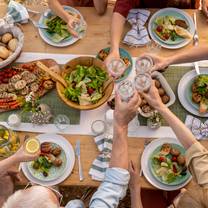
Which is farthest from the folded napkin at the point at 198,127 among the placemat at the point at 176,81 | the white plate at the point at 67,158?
the white plate at the point at 67,158

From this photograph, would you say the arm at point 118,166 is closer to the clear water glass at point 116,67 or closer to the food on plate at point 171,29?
the clear water glass at point 116,67

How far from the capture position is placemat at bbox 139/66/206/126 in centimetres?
219

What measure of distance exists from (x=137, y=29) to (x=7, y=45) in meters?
0.75

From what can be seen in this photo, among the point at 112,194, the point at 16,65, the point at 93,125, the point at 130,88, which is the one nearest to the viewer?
the point at 112,194

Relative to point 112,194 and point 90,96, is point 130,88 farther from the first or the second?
point 112,194

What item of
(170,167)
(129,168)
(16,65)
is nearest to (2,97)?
(16,65)

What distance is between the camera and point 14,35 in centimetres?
234

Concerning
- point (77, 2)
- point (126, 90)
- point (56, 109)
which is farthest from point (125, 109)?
point (77, 2)

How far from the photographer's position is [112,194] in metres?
1.82

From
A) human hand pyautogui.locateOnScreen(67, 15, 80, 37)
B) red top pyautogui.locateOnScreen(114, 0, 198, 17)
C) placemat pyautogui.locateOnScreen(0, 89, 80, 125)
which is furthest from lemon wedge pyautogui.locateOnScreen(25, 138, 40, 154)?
red top pyautogui.locateOnScreen(114, 0, 198, 17)

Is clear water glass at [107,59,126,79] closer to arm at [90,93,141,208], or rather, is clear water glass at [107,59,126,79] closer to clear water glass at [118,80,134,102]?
clear water glass at [118,80,134,102]

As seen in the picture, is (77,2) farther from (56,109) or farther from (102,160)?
(102,160)

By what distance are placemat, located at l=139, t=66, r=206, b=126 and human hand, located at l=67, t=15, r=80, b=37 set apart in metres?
0.56

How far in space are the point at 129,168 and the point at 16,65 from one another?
867mm
